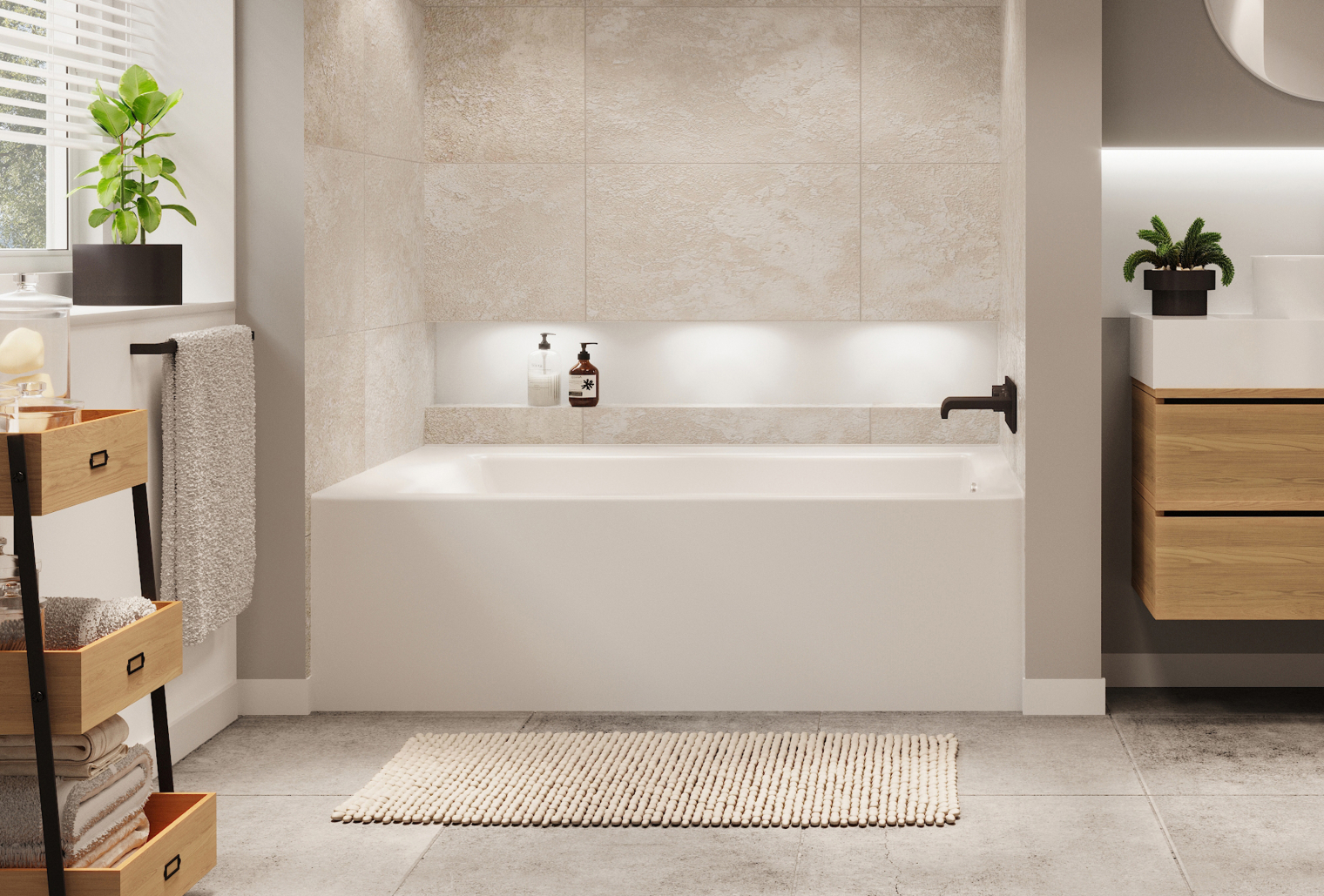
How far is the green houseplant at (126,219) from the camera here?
2896 millimetres

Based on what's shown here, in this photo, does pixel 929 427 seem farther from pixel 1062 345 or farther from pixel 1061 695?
pixel 1061 695

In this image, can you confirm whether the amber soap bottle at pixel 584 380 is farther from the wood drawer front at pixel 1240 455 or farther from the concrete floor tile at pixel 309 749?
the wood drawer front at pixel 1240 455

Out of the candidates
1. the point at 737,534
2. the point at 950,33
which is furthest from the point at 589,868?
the point at 950,33

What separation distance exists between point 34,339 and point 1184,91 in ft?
9.50

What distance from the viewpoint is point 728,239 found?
435 cm

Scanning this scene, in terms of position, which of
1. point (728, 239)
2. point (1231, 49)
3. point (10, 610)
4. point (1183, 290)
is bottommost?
point (10, 610)

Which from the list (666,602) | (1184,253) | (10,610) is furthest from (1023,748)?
(10,610)

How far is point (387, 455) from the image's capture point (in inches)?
161

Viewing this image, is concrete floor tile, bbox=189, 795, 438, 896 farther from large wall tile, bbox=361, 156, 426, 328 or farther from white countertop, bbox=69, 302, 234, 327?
large wall tile, bbox=361, 156, 426, 328

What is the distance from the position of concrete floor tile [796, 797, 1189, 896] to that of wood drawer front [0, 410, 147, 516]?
4.52 ft

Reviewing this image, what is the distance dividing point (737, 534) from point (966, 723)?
2.46 ft

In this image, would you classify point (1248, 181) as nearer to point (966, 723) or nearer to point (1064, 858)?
point (966, 723)

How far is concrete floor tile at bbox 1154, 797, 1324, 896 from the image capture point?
7.88 ft

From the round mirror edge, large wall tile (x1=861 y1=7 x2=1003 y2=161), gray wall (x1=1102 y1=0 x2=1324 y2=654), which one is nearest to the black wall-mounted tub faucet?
gray wall (x1=1102 y1=0 x2=1324 y2=654)
